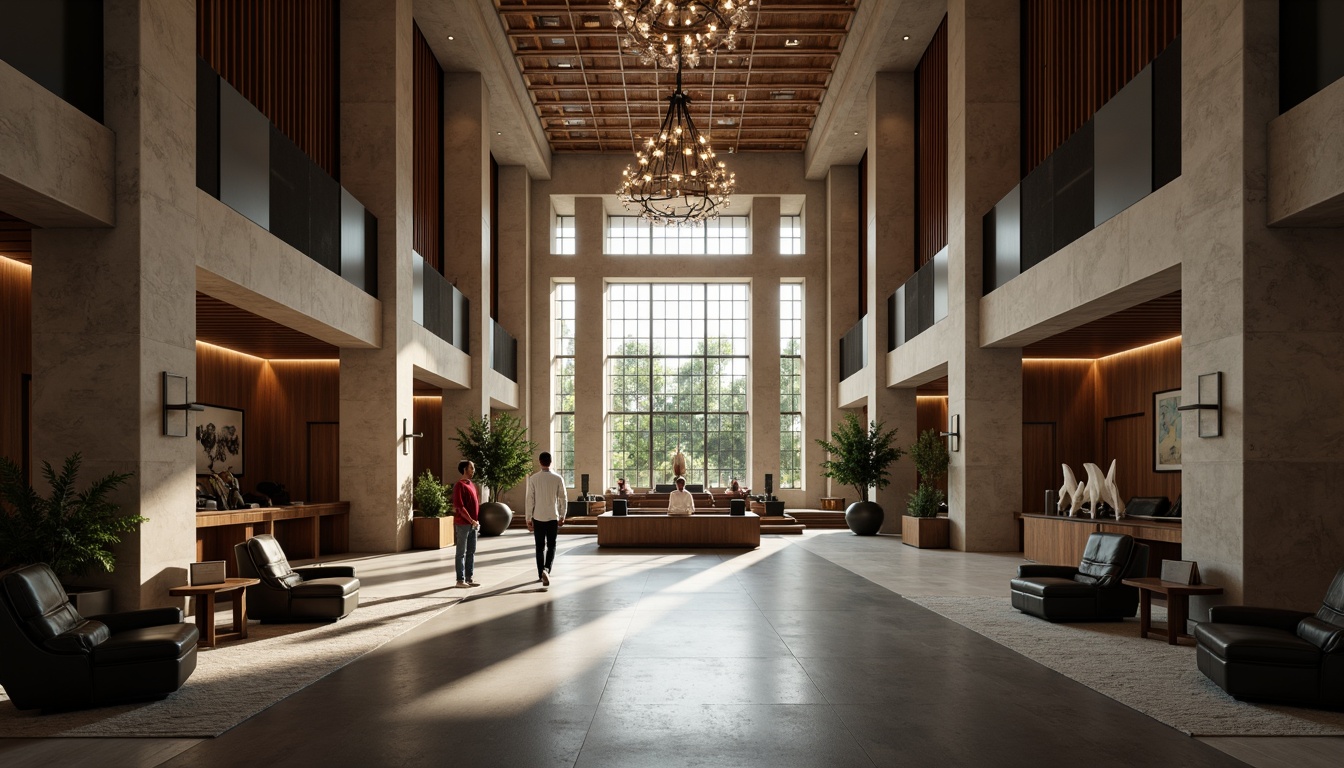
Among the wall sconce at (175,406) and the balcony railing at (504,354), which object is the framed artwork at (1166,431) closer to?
the wall sconce at (175,406)

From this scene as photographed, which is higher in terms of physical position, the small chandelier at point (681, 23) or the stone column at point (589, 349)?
the small chandelier at point (681, 23)

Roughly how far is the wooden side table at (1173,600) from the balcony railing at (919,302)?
9438 mm

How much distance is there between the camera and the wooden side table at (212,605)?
24.6ft

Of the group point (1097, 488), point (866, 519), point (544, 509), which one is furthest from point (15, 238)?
point (866, 519)

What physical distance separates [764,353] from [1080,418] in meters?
10.6

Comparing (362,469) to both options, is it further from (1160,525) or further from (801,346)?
(801,346)

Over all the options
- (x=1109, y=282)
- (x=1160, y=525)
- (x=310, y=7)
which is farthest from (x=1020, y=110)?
(x=310, y=7)

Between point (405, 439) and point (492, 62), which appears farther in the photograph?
point (492, 62)

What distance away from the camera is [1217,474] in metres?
8.41

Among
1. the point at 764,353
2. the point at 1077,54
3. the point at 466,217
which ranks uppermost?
the point at 1077,54

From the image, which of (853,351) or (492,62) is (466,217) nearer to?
(492,62)

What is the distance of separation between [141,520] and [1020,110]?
1447 cm

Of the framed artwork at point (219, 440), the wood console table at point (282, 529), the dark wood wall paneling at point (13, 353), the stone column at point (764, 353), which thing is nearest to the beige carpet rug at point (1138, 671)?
the wood console table at point (282, 529)

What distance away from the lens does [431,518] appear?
53.9 feet
